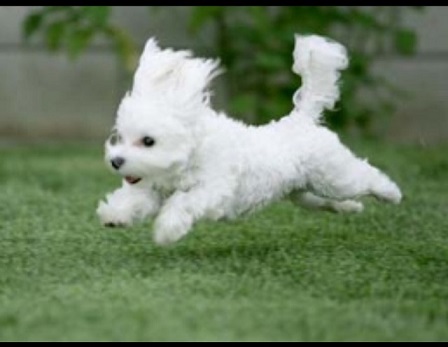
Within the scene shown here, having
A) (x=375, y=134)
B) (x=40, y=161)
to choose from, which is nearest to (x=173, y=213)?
(x=40, y=161)

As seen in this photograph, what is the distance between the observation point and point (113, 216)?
3787mm

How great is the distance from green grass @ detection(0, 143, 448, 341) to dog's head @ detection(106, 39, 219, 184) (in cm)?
32

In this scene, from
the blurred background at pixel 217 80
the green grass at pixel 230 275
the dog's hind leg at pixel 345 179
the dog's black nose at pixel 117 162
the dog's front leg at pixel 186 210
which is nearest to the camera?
the green grass at pixel 230 275

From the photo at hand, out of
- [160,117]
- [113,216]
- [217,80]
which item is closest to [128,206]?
[113,216]

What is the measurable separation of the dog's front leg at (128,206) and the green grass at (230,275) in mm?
138

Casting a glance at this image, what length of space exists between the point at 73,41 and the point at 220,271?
145 inches

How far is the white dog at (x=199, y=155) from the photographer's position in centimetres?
366

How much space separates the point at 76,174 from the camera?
20.4 ft

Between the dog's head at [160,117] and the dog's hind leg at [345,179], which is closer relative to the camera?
the dog's head at [160,117]

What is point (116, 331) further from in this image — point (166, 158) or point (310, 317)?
point (166, 158)

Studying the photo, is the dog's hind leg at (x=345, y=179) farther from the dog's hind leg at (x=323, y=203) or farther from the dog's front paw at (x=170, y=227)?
the dog's front paw at (x=170, y=227)

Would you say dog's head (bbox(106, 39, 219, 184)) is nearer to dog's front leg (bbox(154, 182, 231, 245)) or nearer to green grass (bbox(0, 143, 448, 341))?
dog's front leg (bbox(154, 182, 231, 245))

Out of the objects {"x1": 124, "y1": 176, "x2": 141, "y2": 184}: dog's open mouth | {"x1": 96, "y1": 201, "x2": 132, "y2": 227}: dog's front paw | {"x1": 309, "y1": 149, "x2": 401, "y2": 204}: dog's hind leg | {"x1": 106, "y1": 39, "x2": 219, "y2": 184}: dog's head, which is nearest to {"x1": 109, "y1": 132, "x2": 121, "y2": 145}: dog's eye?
{"x1": 106, "y1": 39, "x2": 219, "y2": 184}: dog's head

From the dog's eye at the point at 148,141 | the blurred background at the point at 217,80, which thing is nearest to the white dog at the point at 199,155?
the dog's eye at the point at 148,141
